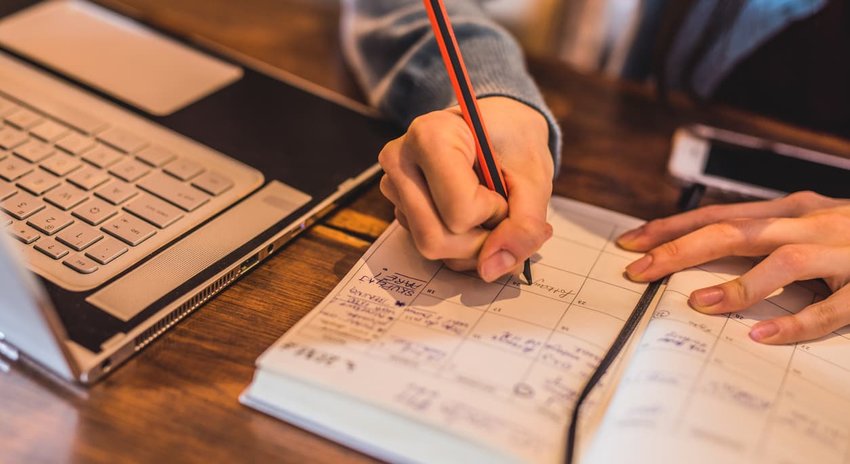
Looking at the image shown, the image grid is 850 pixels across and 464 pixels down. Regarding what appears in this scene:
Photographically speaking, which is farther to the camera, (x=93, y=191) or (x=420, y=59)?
(x=420, y=59)

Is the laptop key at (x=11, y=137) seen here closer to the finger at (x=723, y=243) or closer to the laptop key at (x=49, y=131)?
the laptop key at (x=49, y=131)

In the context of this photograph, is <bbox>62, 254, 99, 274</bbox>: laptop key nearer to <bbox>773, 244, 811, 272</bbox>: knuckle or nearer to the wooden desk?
the wooden desk

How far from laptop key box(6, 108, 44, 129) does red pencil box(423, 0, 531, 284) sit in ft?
1.24

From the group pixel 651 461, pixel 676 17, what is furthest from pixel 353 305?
pixel 676 17

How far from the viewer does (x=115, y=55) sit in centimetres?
74

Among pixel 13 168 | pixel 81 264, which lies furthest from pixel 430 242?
pixel 13 168

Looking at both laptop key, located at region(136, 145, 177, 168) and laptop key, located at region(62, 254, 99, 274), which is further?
laptop key, located at region(136, 145, 177, 168)

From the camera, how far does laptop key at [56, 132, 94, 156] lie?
0.58m

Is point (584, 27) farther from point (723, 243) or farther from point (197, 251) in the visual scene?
point (197, 251)

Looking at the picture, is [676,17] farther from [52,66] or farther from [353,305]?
[52,66]

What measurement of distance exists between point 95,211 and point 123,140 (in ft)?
0.36

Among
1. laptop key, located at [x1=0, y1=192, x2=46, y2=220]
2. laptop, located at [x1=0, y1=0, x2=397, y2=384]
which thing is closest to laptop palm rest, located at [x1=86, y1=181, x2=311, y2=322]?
laptop, located at [x1=0, y1=0, x2=397, y2=384]

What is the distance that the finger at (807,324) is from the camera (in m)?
0.47

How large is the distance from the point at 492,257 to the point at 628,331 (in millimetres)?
108
